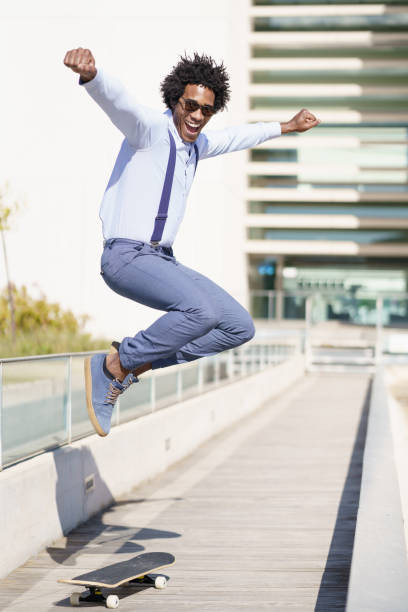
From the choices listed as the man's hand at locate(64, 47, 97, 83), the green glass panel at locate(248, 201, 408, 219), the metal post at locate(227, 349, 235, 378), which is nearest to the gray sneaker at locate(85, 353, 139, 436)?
the man's hand at locate(64, 47, 97, 83)

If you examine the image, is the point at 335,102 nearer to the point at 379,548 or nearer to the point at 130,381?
the point at 130,381

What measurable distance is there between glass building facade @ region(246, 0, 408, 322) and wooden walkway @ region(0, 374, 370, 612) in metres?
48.4

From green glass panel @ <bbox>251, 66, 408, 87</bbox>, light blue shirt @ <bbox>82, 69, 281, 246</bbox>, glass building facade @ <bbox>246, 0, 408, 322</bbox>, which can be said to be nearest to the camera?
light blue shirt @ <bbox>82, 69, 281, 246</bbox>

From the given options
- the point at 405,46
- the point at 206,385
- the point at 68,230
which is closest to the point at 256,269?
the point at 405,46

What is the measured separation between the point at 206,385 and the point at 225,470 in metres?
3.89

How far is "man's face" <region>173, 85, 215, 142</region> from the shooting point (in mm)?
4930

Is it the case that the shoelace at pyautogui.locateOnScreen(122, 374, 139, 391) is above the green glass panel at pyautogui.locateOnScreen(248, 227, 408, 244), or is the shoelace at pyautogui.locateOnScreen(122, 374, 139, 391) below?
below

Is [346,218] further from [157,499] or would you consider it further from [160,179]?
[160,179]

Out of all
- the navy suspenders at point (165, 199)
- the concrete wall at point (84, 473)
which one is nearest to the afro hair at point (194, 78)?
the navy suspenders at point (165, 199)

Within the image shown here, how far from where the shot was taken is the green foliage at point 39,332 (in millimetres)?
19781

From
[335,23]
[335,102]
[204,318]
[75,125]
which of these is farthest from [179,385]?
[335,102]

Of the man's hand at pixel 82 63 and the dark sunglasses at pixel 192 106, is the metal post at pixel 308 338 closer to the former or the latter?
the dark sunglasses at pixel 192 106

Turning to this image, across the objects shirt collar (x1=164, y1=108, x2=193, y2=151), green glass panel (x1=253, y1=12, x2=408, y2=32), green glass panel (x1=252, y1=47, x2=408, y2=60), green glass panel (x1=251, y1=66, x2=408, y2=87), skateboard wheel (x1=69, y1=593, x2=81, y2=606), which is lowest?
skateboard wheel (x1=69, y1=593, x2=81, y2=606)

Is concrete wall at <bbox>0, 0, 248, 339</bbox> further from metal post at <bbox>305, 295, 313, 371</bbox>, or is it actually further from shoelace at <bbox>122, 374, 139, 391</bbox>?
shoelace at <bbox>122, 374, 139, 391</bbox>
